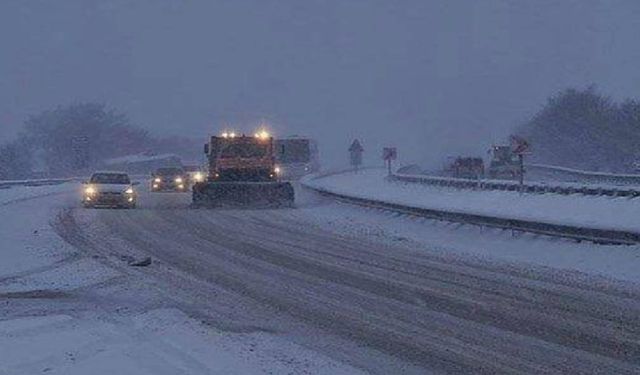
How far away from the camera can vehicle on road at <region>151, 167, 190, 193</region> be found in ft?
166

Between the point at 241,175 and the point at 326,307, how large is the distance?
23.8 meters

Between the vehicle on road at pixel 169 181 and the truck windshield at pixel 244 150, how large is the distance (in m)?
16.4

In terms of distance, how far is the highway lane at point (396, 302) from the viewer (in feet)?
27.7

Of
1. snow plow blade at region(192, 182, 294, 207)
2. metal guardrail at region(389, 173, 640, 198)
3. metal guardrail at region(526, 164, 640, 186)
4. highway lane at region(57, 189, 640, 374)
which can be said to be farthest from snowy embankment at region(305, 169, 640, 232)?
metal guardrail at region(526, 164, 640, 186)

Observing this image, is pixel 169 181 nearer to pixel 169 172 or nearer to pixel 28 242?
pixel 169 172

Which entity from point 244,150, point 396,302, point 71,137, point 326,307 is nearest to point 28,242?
point 326,307

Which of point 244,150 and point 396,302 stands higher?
point 244,150

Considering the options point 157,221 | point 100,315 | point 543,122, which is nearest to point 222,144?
point 157,221

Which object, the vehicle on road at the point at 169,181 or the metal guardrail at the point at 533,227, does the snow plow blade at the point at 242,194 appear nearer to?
the metal guardrail at the point at 533,227

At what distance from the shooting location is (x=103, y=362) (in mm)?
8227

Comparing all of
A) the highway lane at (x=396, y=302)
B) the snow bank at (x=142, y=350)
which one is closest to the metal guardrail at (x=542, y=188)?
the highway lane at (x=396, y=302)

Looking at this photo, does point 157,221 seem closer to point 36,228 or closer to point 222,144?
point 36,228

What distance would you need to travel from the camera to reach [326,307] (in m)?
11.1

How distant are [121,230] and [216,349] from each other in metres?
14.5
